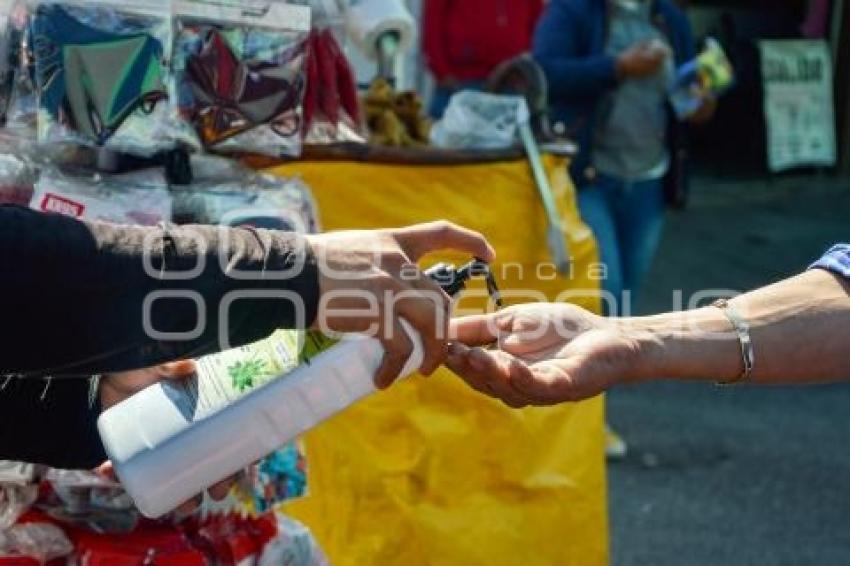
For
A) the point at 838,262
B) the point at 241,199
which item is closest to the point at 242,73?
the point at 241,199

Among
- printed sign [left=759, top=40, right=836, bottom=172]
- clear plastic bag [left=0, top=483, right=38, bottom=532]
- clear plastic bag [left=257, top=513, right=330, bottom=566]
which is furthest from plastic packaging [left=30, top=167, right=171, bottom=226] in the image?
printed sign [left=759, top=40, right=836, bottom=172]

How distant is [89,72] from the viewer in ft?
8.25

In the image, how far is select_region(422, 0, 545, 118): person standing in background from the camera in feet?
20.8

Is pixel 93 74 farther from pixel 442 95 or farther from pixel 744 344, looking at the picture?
pixel 442 95

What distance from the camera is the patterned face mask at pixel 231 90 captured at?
266 centimetres

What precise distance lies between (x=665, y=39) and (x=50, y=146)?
2.69 metres

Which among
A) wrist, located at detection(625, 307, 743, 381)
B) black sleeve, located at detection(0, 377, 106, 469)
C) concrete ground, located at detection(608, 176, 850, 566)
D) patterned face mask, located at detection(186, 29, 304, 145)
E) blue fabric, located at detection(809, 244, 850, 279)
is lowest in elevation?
concrete ground, located at detection(608, 176, 850, 566)

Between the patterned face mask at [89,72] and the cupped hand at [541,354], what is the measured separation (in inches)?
30.2

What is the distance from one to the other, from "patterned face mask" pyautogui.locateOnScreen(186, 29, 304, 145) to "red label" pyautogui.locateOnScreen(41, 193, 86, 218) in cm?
31

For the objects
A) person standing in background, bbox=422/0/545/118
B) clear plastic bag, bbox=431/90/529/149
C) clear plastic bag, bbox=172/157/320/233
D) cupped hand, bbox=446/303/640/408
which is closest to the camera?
cupped hand, bbox=446/303/640/408

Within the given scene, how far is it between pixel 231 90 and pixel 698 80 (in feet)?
7.57

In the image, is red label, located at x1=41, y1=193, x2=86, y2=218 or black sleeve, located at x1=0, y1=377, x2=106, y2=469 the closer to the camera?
black sleeve, located at x1=0, y1=377, x2=106, y2=469

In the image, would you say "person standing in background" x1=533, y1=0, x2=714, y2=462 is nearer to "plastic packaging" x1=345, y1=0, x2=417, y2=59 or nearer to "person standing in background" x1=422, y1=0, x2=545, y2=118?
"plastic packaging" x1=345, y1=0, x2=417, y2=59

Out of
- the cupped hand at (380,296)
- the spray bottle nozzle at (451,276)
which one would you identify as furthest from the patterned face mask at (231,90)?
the cupped hand at (380,296)
